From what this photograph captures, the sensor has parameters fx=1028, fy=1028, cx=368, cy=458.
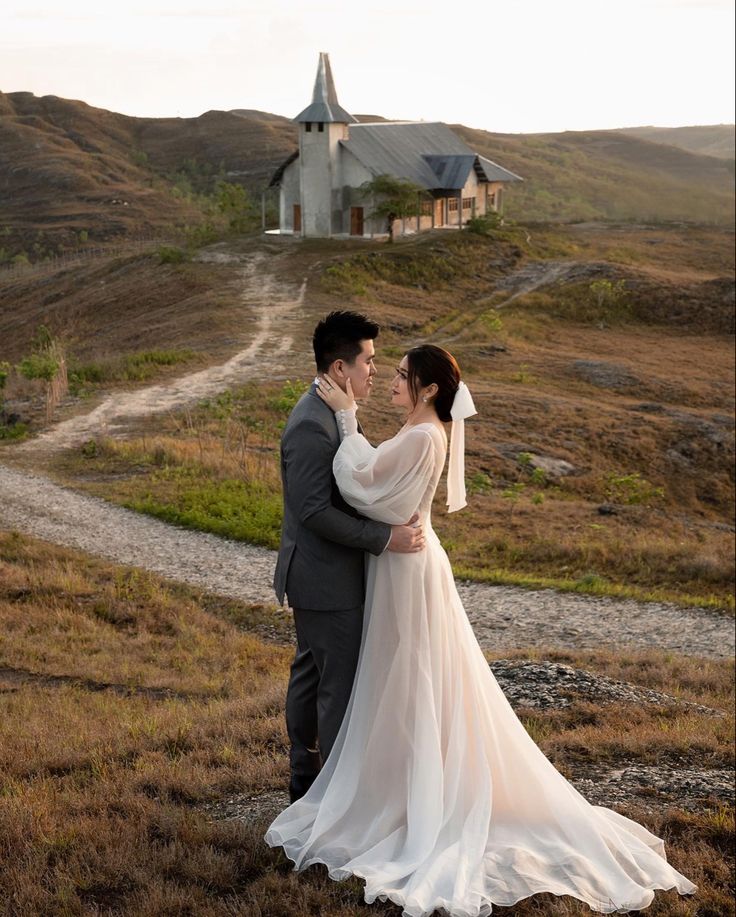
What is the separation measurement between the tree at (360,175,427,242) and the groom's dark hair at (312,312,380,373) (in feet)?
161

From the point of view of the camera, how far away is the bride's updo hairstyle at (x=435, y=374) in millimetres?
5141

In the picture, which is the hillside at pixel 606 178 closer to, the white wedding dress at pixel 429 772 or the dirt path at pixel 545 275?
the dirt path at pixel 545 275

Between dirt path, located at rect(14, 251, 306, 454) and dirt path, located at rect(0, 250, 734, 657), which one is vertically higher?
dirt path, located at rect(14, 251, 306, 454)

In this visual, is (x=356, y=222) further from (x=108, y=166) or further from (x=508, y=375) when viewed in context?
(x=108, y=166)

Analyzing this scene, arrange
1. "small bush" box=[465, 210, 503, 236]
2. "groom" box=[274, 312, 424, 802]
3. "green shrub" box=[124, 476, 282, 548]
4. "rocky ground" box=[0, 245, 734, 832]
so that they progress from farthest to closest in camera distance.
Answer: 1. "small bush" box=[465, 210, 503, 236]
2. "green shrub" box=[124, 476, 282, 548]
3. "rocky ground" box=[0, 245, 734, 832]
4. "groom" box=[274, 312, 424, 802]

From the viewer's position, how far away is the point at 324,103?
5538cm

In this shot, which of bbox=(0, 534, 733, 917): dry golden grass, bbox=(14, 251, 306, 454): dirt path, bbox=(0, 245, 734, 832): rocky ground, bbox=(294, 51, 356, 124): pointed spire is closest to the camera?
bbox=(0, 534, 733, 917): dry golden grass

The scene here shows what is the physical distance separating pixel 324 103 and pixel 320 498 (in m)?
53.9

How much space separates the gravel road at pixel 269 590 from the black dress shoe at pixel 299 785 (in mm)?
7625

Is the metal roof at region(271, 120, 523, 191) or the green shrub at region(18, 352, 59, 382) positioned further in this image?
the metal roof at region(271, 120, 523, 191)

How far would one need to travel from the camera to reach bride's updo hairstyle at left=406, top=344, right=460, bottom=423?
5.14m

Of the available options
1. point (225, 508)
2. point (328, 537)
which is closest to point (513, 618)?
point (225, 508)

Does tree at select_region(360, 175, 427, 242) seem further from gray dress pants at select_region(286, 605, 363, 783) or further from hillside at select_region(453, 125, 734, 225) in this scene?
gray dress pants at select_region(286, 605, 363, 783)

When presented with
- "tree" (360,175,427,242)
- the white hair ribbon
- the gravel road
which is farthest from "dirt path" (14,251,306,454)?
the white hair ribbon
